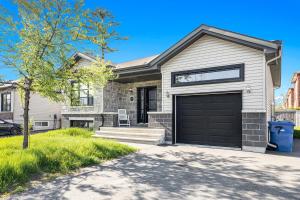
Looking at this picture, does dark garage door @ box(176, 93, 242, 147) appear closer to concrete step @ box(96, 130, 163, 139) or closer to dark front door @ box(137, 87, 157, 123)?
concrete step @ box(96, 130, 163, 139)

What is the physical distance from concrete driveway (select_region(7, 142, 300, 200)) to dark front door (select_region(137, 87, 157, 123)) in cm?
638

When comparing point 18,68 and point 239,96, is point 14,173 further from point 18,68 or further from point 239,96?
point 239,96

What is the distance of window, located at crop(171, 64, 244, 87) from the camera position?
796 cm

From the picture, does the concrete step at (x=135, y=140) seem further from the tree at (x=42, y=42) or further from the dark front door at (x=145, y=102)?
the tree at (x=42, y=42)

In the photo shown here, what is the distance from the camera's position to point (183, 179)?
4.58 m

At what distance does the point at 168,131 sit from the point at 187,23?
914cm

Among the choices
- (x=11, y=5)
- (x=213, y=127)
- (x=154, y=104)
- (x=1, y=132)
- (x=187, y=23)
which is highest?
(x=187, y=23)

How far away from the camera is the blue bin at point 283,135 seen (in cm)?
769

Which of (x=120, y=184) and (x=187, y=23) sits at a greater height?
(x=187, y=23)

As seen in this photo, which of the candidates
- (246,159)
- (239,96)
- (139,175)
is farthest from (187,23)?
(139,175)

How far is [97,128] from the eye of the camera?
12297 mm

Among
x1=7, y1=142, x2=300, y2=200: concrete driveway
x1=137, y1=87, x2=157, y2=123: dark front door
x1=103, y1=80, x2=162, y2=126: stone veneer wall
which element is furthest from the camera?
x1=137, y1=87, x2=157, y2=123: dark front door

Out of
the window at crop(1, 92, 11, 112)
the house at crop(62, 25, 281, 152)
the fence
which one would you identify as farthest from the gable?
the window at crop(1, 92, 11, 112)

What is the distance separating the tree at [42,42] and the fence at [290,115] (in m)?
14.1
